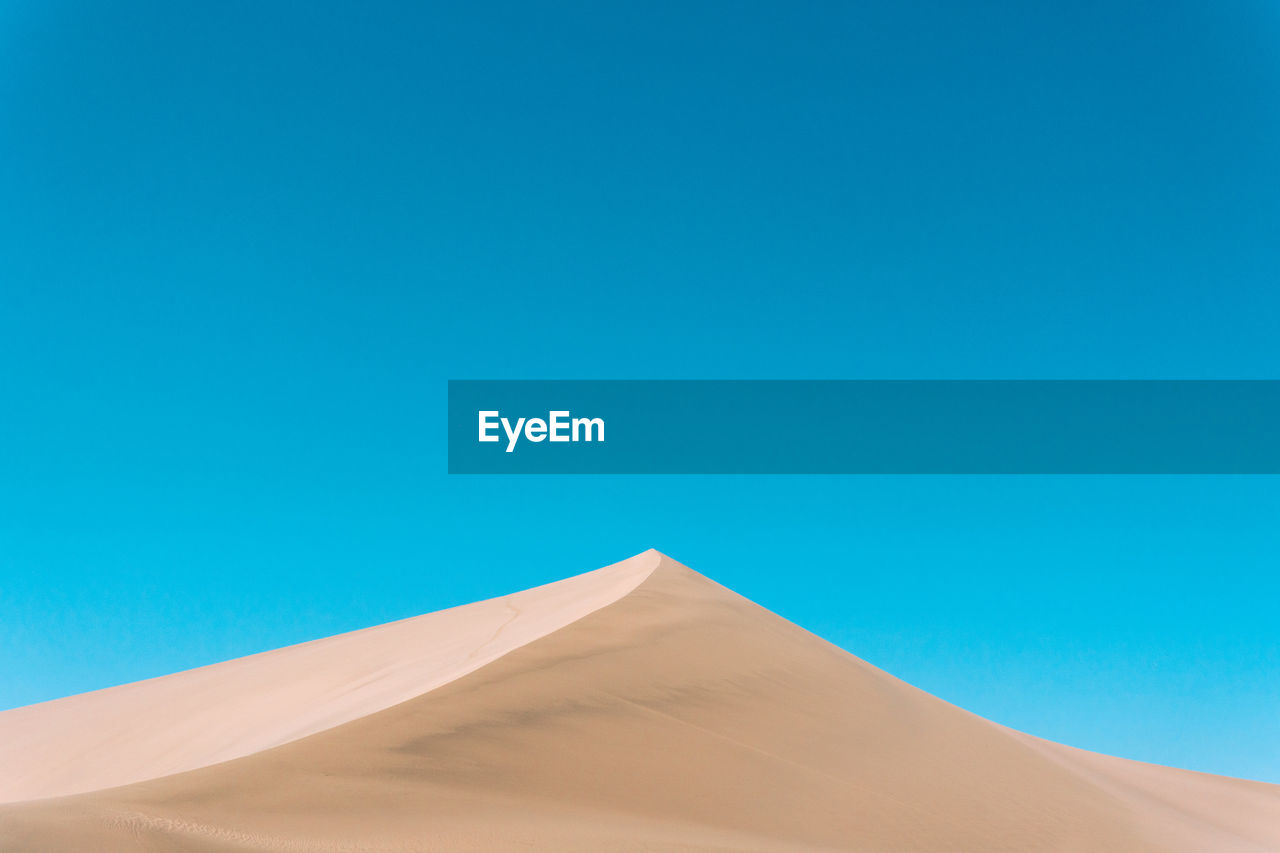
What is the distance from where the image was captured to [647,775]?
8250 millimetres

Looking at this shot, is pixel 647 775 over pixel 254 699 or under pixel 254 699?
under

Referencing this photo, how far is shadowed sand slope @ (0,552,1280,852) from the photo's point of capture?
554cm

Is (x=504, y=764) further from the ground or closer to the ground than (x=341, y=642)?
closer to the ground

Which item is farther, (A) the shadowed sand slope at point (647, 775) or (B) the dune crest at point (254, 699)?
(B) the dune crest at point (254, 699)

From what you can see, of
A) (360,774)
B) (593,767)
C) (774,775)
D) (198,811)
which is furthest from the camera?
(774,775)

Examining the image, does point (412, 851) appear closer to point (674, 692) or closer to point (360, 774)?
point (360, 774)

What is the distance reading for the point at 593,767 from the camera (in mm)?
8062

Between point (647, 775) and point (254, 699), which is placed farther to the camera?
point (254, 699)

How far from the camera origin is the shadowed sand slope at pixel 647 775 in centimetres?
554

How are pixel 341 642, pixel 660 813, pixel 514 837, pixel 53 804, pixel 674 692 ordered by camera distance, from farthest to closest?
pixel 341 642, pixel 674 692, pixel 660 813, pixel 514 837, pixel 53 804

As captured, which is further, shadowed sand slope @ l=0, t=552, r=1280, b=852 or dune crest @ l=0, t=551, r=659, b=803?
dune crest @ l=0, t=551, r=659, b=803

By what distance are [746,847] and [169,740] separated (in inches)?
450

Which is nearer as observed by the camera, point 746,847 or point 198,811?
point 198,811

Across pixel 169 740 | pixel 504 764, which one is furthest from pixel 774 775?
pixel 169 740
